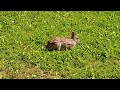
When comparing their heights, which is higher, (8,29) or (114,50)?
(8,29)

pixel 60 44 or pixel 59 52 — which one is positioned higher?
pixel 60 44

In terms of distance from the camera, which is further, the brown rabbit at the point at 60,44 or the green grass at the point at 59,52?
the brown rabbit at the point at 60,44

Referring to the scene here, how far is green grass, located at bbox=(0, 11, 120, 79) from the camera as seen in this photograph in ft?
20.7

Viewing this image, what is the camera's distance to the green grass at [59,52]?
6305mm

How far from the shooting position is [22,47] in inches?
301

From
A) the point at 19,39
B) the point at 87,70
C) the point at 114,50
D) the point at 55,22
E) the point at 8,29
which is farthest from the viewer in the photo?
the point at 55,22

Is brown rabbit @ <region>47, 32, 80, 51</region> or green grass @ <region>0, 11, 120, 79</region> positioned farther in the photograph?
brown rabbit @ <region>47, 32, 80, 51</region>

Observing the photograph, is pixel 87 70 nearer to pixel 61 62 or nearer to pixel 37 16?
pixel 61 62

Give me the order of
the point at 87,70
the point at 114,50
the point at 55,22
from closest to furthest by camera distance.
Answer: the point at 87,70 → the point at 114,50 → the point at 55,22

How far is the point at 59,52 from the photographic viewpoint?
7.16m

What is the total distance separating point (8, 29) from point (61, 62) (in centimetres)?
296
